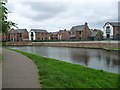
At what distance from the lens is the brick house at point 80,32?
91062mm

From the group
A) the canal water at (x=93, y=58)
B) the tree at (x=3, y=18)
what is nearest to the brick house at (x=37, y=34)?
the canal water at (x=93, y=58)

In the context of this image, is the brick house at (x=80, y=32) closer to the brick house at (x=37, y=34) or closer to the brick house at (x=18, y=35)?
the brick house at (x=37, y=34)

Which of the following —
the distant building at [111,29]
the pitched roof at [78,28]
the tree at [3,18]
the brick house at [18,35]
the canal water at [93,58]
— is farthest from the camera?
the brick house at [18,35]

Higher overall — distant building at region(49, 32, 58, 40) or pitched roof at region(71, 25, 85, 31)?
pitched roof at region(71, 25, 85, 31)

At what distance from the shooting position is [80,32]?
307 feet

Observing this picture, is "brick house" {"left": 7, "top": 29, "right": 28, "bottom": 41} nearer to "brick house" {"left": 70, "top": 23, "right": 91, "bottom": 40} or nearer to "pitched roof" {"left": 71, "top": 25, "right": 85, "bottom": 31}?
"brick house" {"left": 70, "top": 23, "right": 91, "bottom": 40}

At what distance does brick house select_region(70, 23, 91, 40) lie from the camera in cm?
9106

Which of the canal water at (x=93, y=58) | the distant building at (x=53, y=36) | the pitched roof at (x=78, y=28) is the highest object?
the pitched roof at (x=78, y=28)

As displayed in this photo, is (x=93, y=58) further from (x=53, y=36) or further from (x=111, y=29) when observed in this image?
(x=53, y=36)

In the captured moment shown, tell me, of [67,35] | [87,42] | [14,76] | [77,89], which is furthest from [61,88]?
[67,35]

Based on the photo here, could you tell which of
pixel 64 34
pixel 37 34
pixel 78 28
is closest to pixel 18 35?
pixel 37 34

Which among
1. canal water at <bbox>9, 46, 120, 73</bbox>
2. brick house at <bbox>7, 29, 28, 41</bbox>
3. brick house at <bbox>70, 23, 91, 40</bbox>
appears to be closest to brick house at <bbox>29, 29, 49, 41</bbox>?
brick house at <bbox>7, 29, 28, 41</bbox>

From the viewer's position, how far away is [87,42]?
218 ft

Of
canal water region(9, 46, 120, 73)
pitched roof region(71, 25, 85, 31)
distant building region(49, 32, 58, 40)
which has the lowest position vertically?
canal water region(9, 46, 120, 73)
